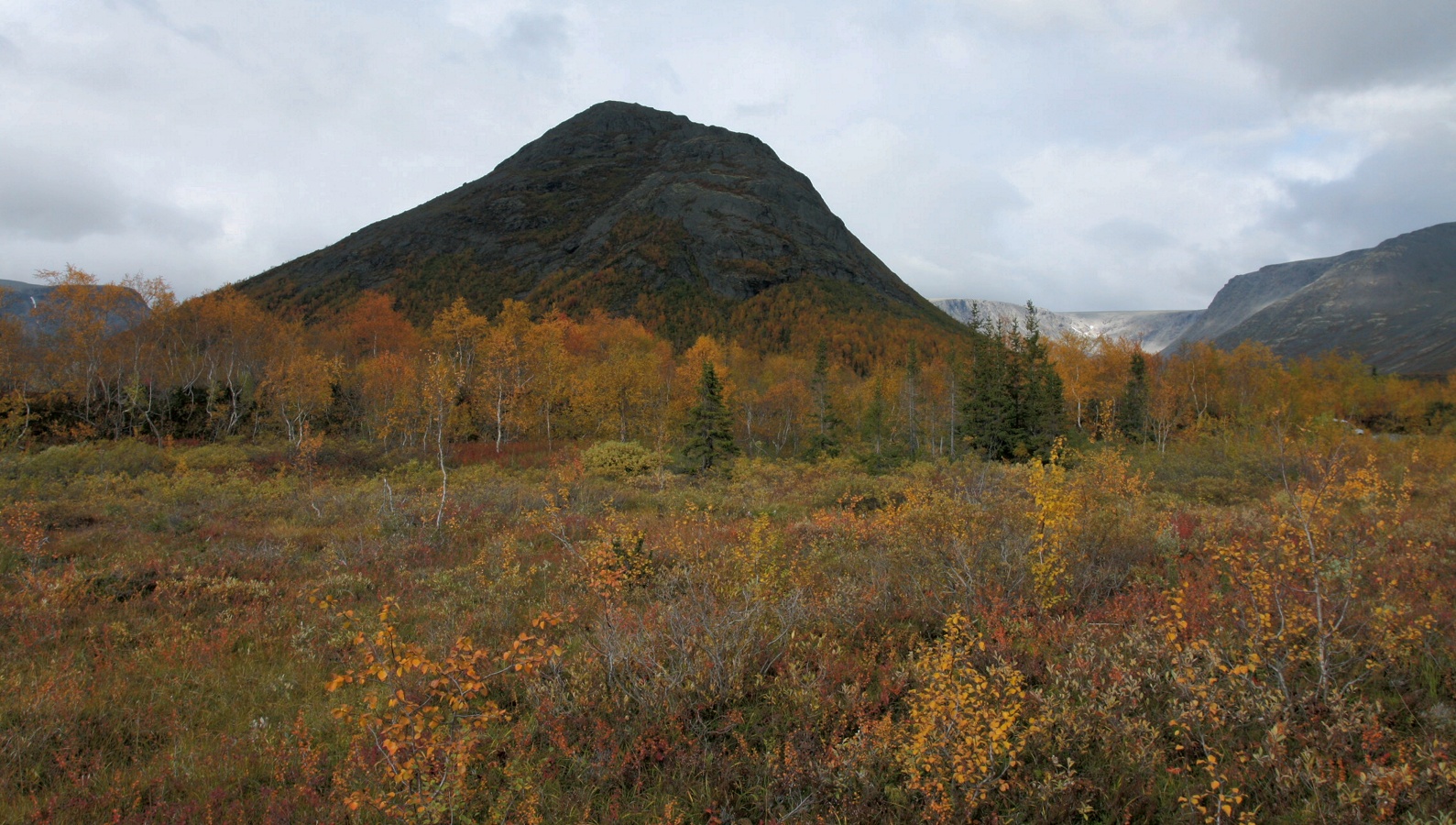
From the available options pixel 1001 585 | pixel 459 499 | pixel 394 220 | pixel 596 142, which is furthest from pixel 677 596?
pixel 596 142

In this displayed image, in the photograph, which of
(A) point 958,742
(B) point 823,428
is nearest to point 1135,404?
(B) point 823,428

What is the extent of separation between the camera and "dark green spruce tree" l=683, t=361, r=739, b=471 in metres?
25.7

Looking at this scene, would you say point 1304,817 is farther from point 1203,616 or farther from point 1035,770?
point 1203,616

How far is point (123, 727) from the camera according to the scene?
15.6 ft

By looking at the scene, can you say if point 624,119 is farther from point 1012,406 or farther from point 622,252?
point 1012,406

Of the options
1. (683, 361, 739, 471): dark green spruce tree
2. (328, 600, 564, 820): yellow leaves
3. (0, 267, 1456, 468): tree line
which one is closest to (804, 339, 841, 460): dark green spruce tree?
(0, 267, 1456, 468): tree line

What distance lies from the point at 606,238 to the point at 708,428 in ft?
323

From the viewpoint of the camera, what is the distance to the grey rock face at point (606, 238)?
339 ft

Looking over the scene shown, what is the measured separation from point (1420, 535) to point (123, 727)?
16129 mm

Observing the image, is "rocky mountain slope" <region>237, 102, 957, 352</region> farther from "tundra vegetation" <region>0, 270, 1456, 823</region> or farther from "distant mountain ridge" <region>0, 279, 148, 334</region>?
"tundra vegetation" <region>0, 270, 1456, 823</region>

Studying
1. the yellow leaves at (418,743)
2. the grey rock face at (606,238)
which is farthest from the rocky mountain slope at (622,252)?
the yellow leaves at (418,743)

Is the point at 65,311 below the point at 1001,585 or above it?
above

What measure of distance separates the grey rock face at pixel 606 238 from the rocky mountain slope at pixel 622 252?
378 millimetres

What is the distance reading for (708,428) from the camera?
26.1 metres
